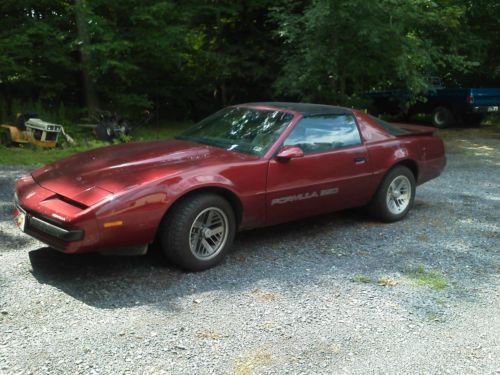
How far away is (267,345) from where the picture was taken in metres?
3.31

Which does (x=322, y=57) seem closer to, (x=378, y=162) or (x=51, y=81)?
(x=378, y=162)

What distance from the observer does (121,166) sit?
446 cm

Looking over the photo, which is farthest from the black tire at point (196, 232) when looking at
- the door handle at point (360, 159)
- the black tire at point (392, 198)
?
the black tire at point (392, 198)

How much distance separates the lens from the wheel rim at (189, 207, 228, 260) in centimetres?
436

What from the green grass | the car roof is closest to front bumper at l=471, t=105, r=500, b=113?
the green grass

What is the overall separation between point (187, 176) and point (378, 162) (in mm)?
2454

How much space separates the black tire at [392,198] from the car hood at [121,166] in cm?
183

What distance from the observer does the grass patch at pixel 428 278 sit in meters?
4.36

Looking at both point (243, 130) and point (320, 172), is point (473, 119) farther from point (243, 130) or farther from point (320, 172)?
point (243, 130)

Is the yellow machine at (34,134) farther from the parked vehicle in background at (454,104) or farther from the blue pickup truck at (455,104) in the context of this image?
the parked vehicle in background at (454,104)

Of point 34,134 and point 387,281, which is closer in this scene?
point 387,281

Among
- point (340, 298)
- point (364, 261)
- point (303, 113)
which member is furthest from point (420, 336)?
point (303, 113)

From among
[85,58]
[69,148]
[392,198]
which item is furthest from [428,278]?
[85,58]

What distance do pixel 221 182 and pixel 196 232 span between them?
458mm
